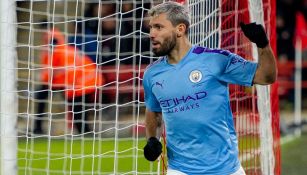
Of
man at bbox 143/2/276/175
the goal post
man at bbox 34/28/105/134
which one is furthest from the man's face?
man at bbox 34/28/105/134

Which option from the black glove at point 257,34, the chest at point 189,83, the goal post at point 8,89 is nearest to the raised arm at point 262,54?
the black glove at point 257,34

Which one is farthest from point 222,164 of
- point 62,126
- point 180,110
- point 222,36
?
point 62,126

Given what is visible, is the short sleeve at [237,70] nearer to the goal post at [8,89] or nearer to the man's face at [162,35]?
Result: the man's face at [162,35]

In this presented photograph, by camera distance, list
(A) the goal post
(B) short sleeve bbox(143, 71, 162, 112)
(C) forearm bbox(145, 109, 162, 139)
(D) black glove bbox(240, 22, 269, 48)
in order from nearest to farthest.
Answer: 1. (D) black glove bbox(240, 22, 269, 48)
2. (B) short sleeve bbox(143, 71, 162, 112)
3. (C) forearm bbox(145, 109, 162, 139)
4. (A) the goal post

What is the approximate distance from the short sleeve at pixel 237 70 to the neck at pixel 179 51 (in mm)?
263

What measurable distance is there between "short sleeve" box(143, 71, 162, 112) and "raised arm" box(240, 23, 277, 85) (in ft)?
2.37

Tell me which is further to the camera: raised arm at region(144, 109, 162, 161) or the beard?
raised arm at region(144, 109, 162, 161)

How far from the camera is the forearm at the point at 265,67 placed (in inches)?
230

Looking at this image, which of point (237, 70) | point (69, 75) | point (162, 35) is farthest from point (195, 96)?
point (69, 75)

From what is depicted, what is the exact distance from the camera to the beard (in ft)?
20.1

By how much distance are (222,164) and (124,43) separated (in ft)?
31.8

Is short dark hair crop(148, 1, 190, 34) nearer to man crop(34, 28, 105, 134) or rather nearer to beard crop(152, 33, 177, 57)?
beard crop(152, 33, 177, 57)

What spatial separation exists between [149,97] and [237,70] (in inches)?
26.2

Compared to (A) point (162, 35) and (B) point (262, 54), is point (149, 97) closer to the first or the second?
(A) point (162, 35)
